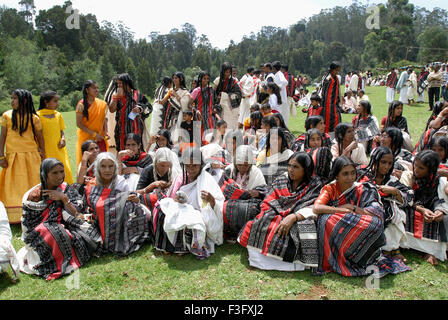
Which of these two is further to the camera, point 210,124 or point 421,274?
point 210,124

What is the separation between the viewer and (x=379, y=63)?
157ft

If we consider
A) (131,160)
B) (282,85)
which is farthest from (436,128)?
(282,85)

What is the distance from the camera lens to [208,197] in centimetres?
394

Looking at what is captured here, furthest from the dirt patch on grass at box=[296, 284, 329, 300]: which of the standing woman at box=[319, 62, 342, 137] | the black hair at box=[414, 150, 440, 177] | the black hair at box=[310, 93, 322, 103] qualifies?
the black hair at box=[310, 93, 322, 103]

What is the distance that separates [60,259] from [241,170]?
2212mm

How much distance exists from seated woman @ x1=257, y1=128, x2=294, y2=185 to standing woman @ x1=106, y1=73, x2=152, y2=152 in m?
2.32

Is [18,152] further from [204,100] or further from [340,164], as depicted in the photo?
[340,164]

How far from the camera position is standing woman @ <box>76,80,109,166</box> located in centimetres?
557

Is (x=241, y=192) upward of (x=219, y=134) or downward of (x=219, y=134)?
downward

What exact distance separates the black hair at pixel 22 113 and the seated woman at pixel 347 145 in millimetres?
4322

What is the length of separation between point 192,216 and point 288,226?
1035 mm

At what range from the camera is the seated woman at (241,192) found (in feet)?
13.3

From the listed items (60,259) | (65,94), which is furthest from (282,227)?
(65,94)
